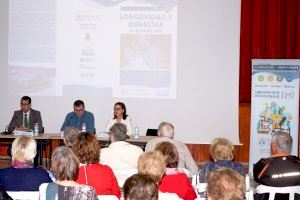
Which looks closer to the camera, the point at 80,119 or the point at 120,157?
the point at 120,157

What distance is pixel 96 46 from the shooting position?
8.66m

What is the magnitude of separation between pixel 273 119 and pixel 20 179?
5.16 metres

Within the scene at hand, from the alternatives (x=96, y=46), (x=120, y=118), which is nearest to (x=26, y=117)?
(x=120, y=118)

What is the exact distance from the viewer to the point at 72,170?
10.4 ft

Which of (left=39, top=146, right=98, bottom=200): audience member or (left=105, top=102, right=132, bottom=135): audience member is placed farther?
(left=105, top=102, right=132, bottom=135): audience member

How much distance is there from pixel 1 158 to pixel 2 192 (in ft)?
21.9

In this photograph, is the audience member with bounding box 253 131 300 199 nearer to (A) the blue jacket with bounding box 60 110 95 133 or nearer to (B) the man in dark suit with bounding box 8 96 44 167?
(A) the blue jacket with bounding box 60 110 95 133

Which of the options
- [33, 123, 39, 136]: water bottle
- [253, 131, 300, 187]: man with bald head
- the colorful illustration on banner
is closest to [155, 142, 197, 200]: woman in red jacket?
[253, 131, 300, 187]: man with bald head

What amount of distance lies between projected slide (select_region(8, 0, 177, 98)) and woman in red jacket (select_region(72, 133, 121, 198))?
473cm

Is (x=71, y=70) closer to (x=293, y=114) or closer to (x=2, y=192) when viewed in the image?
(x=293, y=114)

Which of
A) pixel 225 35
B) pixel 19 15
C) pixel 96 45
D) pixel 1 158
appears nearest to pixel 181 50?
pixel 225 35

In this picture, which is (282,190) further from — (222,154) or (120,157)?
(120,157)

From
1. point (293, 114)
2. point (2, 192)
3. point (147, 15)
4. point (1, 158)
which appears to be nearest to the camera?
point (2, 192)

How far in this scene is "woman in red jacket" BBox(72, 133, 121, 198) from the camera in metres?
3.69
